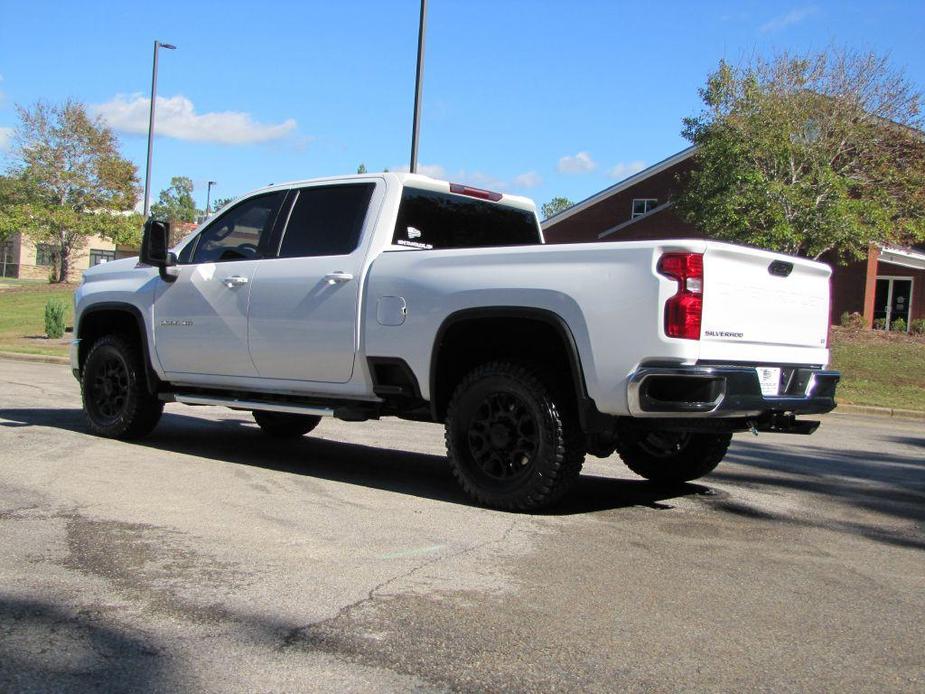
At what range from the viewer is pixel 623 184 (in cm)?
3909

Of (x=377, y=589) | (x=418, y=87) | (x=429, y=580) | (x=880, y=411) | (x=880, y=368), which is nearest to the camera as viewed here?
(x=377, y=589)

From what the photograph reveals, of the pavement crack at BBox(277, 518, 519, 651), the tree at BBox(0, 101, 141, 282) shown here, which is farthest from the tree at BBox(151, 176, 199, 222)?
the pavement crack at BBox(277, 518, 519, 651)

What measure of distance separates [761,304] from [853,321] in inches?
1034

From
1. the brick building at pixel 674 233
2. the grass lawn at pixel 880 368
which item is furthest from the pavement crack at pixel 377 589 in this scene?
A: the brick building at pixel 674 233

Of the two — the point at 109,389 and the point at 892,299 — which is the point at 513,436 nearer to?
the point at 109,389

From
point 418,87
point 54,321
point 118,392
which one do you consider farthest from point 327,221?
point 54,321

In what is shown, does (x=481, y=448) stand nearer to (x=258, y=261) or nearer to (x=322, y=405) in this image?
(x=322, y=405)

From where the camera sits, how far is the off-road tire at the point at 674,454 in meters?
6.89

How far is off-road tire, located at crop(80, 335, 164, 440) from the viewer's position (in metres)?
8.27

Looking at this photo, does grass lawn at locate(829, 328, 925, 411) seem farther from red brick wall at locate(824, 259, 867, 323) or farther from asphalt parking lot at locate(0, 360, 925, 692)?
asphalt parking lot at locate(0, 360, 925, 692)

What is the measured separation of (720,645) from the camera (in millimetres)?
3668

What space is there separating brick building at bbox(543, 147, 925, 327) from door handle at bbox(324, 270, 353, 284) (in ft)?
70.4

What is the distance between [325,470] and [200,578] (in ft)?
10.2

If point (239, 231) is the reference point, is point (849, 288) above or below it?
above
